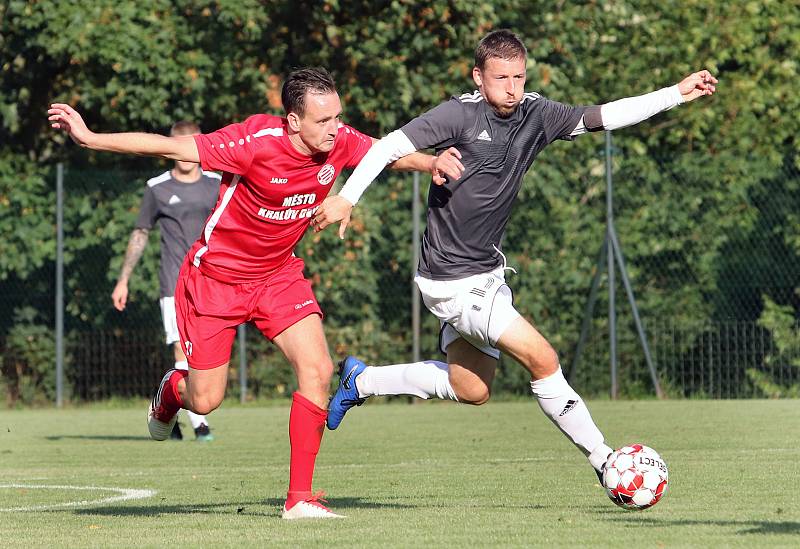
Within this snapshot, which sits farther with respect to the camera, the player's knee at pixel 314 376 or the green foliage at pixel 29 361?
the green foliage at pixel 29 361

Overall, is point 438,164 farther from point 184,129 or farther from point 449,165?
point 184,129

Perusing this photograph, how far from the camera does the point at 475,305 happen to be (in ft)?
23.5

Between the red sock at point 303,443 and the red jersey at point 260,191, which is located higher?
the red jersey at point 260,191

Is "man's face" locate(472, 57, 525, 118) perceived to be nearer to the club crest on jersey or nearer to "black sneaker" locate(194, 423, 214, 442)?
the club crest on jersey

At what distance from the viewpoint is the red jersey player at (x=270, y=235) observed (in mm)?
6906

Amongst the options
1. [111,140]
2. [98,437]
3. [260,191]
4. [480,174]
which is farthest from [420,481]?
[98,437]

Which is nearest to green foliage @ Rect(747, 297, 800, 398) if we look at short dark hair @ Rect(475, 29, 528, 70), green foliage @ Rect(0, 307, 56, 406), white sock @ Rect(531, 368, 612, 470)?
green foliage @ Rect(0, 307, 56, 406)

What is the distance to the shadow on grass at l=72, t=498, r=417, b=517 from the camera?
7.12 meters

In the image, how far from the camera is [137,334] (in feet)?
56.5

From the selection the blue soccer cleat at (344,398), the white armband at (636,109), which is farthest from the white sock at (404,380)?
the white armband at (636,109)

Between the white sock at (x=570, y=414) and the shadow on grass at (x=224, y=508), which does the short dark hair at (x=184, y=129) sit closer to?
Result: the shadow on grass at (x=224, y=508)

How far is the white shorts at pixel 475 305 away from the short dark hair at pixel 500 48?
1046 millimetres

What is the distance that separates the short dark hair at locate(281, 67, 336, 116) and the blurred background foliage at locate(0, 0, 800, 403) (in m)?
9.83

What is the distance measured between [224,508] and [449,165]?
2064mm
